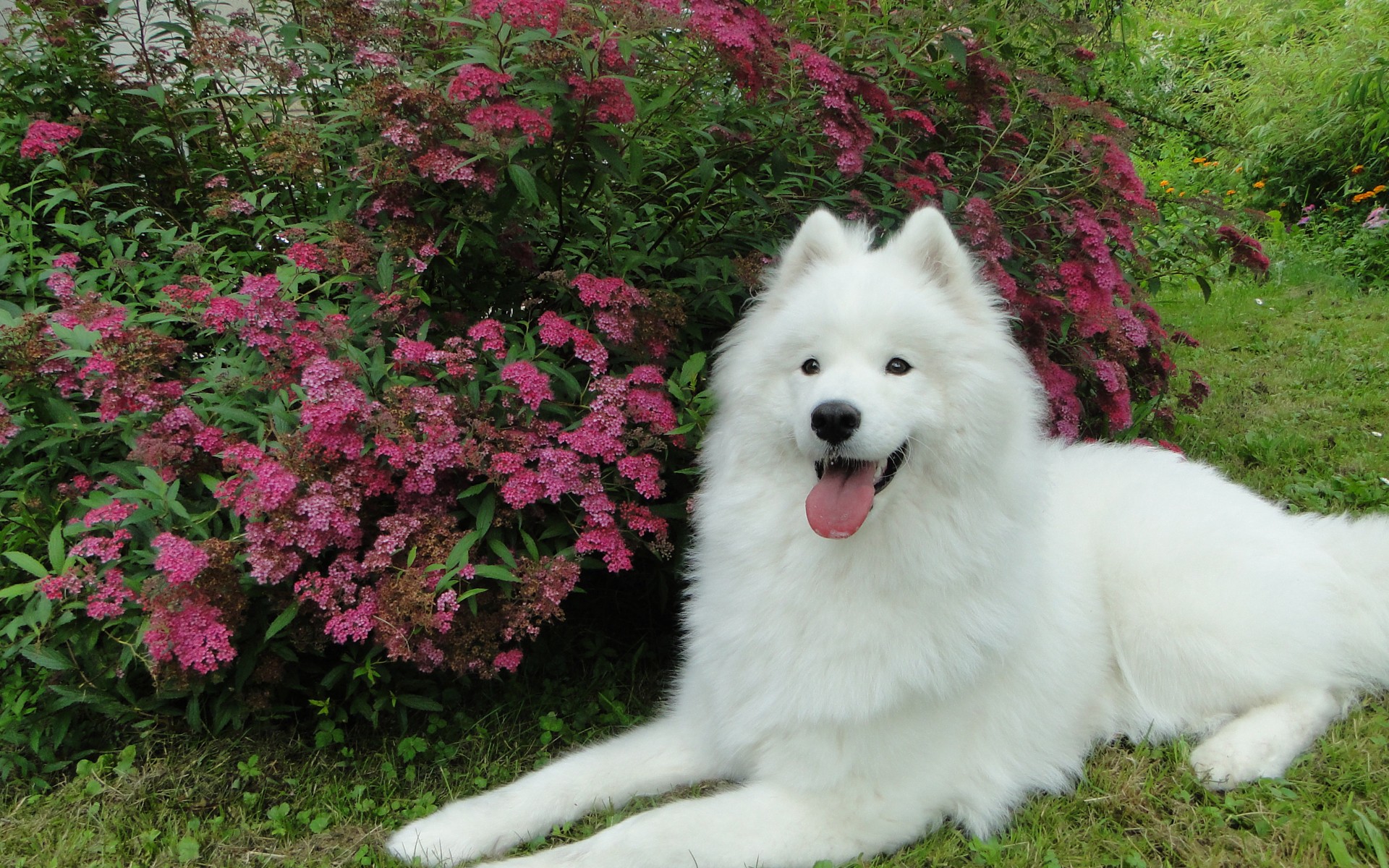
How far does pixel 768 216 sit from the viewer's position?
11.9 ft

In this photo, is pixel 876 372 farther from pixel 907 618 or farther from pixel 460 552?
pixel 460 552

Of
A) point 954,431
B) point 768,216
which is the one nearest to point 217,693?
point 954,431

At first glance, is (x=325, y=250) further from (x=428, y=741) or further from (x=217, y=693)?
(x=428, y=741)

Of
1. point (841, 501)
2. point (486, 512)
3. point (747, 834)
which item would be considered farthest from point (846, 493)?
point (486, 512)

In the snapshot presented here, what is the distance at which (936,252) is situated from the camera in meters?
2.44

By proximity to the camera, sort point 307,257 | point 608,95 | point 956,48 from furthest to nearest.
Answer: point 956,48, point 307,257, point 608,95

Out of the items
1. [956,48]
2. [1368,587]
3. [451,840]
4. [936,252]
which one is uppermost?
[956,48]

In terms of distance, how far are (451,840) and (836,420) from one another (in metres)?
1.55

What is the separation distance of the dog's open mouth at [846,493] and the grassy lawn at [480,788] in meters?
0.95

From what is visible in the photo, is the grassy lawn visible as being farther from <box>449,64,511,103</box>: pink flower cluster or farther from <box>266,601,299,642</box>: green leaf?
<box>449,64,511,103</box>: pink flower cluster

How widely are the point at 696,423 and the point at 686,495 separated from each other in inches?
15.4

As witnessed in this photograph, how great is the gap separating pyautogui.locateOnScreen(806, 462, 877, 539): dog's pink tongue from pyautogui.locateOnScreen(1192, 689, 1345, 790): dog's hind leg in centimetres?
136

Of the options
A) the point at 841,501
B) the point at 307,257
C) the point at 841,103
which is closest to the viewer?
the point at 841,501

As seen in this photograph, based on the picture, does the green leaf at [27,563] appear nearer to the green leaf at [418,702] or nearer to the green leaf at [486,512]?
the green leaf at [418,702]
